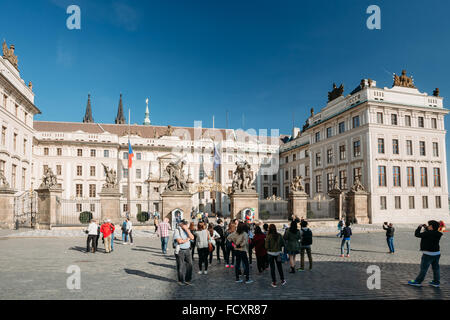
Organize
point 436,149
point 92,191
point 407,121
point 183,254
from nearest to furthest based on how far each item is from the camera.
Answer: point 183,254
point 407,121
point 436,149
point 92,191

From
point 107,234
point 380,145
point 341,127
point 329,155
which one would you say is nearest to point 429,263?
point 107,234

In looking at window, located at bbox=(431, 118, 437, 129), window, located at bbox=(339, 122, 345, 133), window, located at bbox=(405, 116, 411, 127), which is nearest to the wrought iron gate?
window, located at bbox=(339, 122, 345, 133)

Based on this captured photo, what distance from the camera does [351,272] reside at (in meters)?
10.5

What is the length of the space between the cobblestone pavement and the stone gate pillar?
1149cm

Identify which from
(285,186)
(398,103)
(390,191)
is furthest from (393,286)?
(285,186)

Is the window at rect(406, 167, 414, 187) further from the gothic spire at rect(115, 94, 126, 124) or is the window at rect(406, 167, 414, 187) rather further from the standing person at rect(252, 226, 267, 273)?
the gothic spire at rect(115, 94, 126, 124)

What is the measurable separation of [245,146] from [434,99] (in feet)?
110

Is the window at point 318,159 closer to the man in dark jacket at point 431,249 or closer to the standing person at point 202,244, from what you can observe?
the standing person at point 202,244

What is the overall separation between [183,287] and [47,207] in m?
21.0

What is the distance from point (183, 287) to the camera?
28.5 feet

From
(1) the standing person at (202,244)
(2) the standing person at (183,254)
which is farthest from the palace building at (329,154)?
(2) the standing person at (183,254)

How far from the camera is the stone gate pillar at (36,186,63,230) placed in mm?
25703

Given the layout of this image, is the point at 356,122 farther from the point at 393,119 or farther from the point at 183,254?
the point at 183,254
